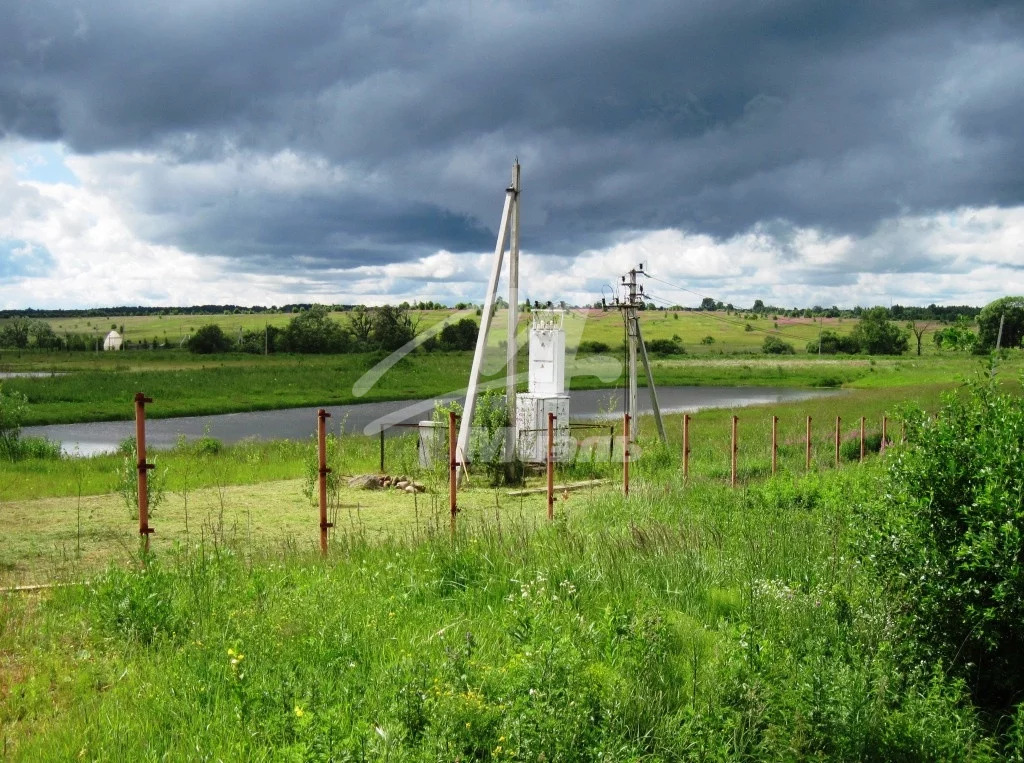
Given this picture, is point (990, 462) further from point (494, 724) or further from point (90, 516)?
point (90, 516)

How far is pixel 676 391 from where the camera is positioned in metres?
70.6

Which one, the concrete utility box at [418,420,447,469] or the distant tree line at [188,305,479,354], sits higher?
the distant tree line at [188,305,479,354]

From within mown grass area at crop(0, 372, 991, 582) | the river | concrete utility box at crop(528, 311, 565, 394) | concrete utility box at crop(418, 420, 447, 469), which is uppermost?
concrete utility box at crop(528, 311, 565, 394)

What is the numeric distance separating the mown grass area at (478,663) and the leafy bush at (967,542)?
1.05ft

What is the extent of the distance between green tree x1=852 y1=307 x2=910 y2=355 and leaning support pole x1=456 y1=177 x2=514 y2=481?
102 m

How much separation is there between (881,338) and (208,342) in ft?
267

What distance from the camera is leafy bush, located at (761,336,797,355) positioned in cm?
11281

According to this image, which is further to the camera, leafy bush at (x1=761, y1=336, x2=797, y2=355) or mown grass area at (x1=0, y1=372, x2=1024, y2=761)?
leafy bush at (x1=761, y1=336, x2=797, y2=355)

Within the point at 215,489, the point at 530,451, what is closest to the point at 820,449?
the point at 530,451

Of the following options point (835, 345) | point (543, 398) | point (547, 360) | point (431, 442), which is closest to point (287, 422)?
point (431, 442)

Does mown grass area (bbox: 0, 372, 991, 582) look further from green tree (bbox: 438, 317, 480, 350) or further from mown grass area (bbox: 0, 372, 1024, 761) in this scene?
green tree (bbox: 438, 317, 480, 350)

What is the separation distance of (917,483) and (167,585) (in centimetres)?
573

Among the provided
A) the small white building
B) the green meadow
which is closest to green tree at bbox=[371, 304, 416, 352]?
the small white building

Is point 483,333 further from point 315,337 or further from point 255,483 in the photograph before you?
point 315,337
